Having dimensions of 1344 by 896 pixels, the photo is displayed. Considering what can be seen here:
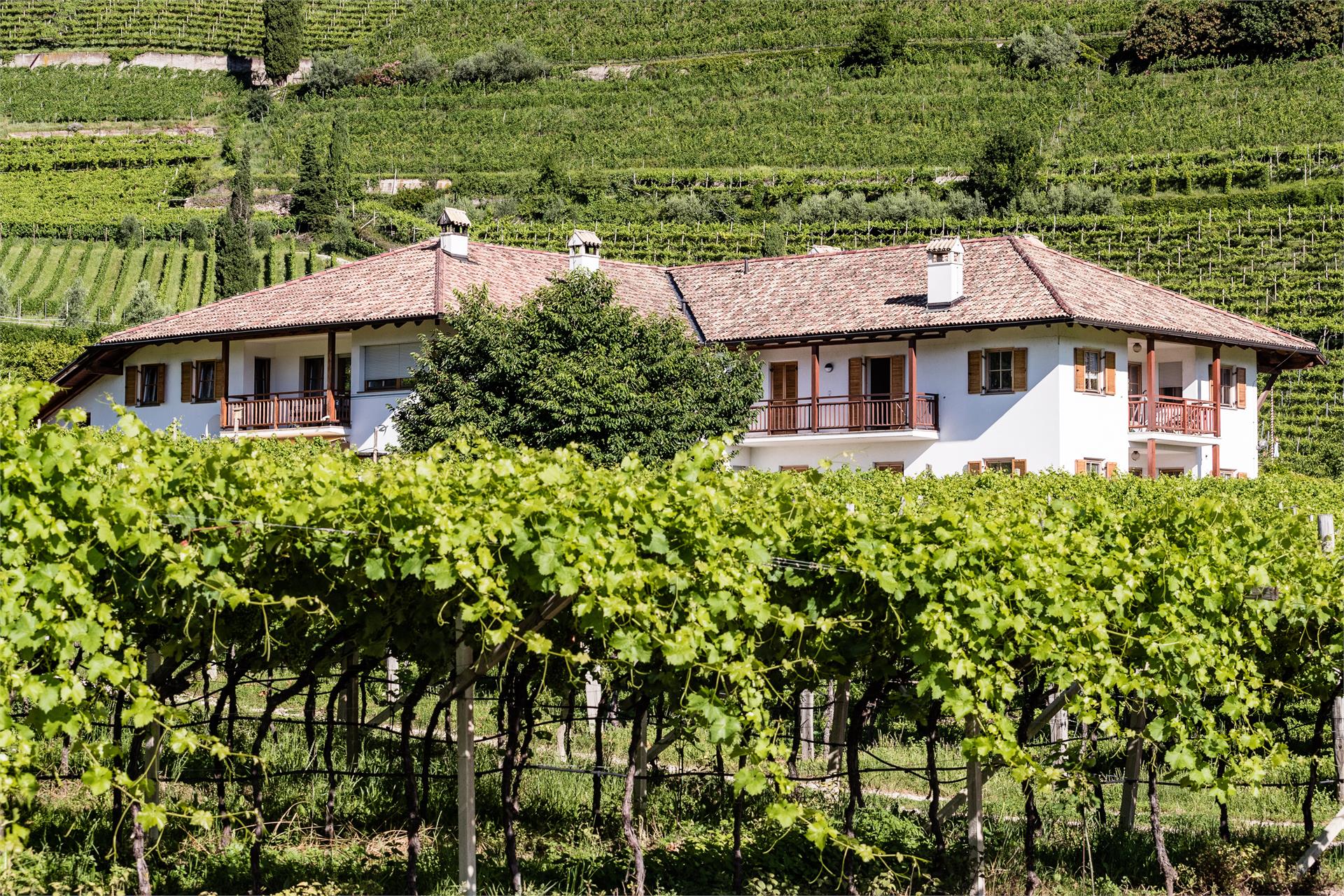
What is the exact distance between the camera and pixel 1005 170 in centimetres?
6831

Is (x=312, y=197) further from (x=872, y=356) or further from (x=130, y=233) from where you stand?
(x=872, y=356)

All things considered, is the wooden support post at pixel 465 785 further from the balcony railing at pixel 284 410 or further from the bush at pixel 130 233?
the bush at pixel 130 233

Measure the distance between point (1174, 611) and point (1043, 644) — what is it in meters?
1.01

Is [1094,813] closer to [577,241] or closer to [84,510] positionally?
[84,510]

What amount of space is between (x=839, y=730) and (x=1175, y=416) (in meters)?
22.9

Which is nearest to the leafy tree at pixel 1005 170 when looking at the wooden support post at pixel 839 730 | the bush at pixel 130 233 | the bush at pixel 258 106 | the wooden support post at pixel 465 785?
the bush at pixel 130 233

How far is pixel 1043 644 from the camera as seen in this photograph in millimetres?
8992

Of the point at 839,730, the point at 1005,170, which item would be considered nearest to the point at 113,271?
the point at 1005,170

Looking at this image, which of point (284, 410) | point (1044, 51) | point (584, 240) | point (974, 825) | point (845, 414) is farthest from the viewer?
point (1044, 51)

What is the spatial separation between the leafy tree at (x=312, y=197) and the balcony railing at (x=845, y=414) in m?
42.7

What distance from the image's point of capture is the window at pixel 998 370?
3247 centimetres

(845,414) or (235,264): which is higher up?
(235,264)

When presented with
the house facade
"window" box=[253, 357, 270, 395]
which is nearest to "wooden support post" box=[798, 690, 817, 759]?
the house facade

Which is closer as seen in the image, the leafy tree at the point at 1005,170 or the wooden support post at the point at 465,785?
the wooden support post at the point at 465,785
